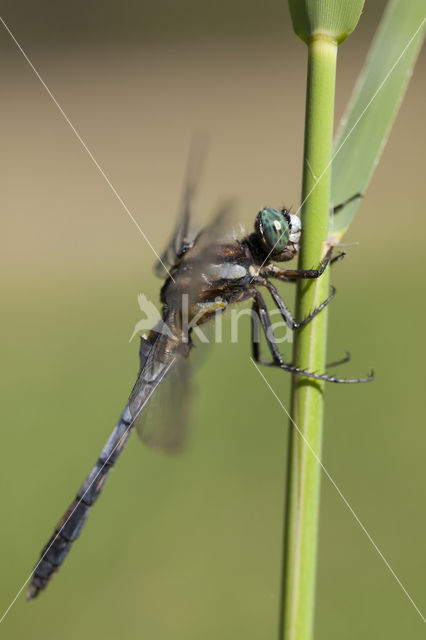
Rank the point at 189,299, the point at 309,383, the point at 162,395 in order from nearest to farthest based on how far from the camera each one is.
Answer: the point at 309,383 → the point at 189,299 → the point at 162,395

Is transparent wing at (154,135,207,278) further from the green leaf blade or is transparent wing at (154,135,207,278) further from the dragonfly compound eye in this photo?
A: the green leaf blade

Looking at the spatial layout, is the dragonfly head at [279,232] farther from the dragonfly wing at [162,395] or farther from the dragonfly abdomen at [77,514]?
the dragonfly abdomen at [77,514]

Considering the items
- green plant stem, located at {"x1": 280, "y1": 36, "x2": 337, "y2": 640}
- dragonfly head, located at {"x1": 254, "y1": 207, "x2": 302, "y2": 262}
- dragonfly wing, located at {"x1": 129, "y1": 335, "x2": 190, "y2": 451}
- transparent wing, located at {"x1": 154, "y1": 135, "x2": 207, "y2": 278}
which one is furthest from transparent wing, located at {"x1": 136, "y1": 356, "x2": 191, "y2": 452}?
green plant stem, located at {"x1": 280, "y1": 36, "x2": 337, "y2": 640}

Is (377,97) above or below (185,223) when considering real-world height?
above

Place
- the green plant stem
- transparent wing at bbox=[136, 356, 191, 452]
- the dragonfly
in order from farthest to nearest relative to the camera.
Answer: transparent wing at bbox=[136, 356, 191, 452]
the dragonfly
the green plant stem

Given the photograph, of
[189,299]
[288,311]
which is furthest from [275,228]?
[189,299]

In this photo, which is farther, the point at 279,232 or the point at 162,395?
the point at 162,395

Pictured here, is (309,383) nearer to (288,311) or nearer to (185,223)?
(288,311)

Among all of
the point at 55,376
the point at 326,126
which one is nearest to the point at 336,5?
the point at 326,126

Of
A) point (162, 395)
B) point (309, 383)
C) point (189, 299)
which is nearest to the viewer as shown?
point (309, 383)

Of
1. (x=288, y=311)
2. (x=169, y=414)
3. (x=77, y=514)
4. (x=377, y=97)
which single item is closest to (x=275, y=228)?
(x=288, y=311)
